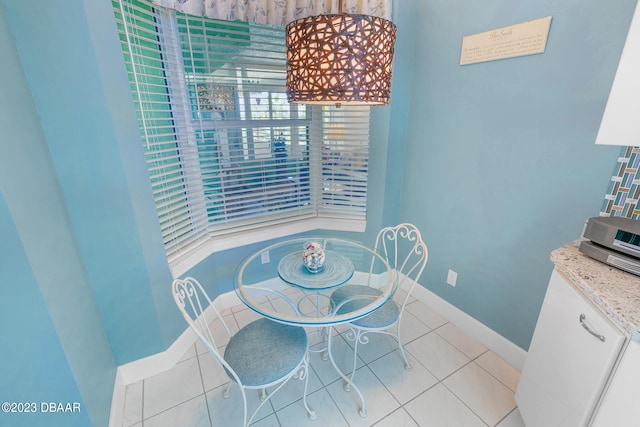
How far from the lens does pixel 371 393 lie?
1612mm

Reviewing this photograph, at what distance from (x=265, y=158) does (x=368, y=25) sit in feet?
4.56

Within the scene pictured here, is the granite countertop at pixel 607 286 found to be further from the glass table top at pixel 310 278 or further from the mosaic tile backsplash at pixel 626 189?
the glass table top at pixel 310 278

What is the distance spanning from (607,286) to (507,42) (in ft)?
4.39

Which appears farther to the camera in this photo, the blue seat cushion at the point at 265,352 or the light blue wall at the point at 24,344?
the blue seat cushion at the point at 265,352

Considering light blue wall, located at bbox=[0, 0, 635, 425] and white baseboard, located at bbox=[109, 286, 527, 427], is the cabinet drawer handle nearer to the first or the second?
light blue wall, located at bbox=[0, 0, 635, 425]

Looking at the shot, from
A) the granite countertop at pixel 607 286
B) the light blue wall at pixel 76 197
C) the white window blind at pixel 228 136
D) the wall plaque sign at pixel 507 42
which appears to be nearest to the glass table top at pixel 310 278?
the white window blind at pixel 228 136

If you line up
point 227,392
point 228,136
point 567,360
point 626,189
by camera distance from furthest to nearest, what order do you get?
point 228,136 < point 227,392 < point 626,189 < point 567,360

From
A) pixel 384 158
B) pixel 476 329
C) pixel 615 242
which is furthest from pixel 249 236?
pixel 615 242

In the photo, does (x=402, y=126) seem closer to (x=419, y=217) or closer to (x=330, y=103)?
(x=419, y=217)

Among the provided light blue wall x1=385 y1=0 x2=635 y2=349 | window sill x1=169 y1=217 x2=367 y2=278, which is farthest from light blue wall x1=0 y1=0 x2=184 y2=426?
light blue wall x1=385 y1=0 x2=635 y2=349

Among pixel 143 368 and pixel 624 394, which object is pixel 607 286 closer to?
pixel 624 394

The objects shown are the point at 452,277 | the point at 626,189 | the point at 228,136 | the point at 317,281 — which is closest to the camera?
the point at 626,189

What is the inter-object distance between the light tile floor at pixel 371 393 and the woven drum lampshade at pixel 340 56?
1.59m

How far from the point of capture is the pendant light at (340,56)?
0.96 m
